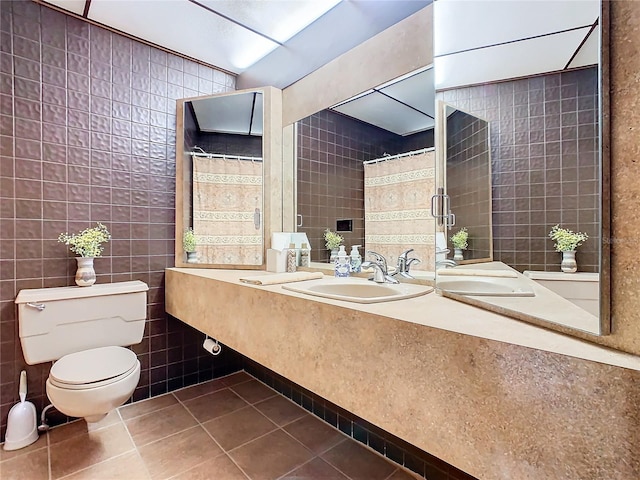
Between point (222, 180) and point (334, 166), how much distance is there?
83 cm

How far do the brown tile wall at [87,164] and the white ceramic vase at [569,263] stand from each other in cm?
223

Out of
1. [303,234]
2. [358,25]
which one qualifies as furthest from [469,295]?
[358,25]

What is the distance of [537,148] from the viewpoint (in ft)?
2.81

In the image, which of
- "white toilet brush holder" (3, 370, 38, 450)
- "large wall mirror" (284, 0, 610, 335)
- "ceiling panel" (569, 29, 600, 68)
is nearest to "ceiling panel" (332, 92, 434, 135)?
"large wall mirror" (284, 0, 610, 335)

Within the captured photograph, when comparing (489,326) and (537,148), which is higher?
(537,148)

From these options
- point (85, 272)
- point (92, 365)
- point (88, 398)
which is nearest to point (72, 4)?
point (85, 272)

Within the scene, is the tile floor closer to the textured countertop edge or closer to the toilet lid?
the toilet lid

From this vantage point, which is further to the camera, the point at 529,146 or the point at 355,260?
the point at 355,260

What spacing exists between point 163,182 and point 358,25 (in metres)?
1.57

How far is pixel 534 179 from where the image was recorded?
868 mm

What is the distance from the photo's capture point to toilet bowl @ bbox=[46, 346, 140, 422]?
1471mm

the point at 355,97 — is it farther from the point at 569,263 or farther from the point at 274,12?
the point at 569,263

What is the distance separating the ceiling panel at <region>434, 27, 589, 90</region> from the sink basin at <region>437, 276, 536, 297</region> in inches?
22.3

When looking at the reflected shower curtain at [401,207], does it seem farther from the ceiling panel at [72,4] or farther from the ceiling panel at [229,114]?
the ceiling panel at [72,4]
